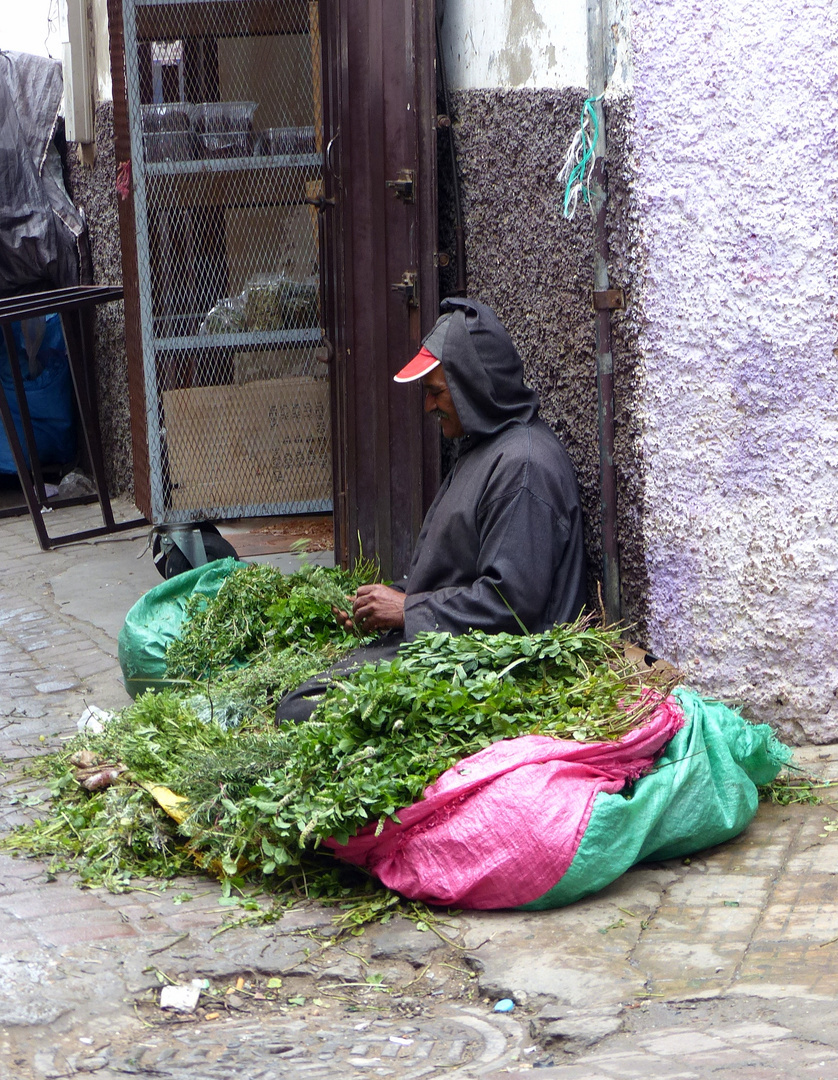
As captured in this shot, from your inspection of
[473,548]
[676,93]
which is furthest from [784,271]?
[473,548]

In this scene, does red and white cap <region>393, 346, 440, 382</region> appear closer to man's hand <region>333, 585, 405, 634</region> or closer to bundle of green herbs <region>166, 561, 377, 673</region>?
Result: man's hand <region>333, 585, 405, 634</region>

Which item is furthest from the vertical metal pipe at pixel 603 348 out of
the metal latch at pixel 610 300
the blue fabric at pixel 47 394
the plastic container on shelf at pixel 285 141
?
the blue fabric at pixel 47 394

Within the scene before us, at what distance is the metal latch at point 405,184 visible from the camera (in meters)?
4.65

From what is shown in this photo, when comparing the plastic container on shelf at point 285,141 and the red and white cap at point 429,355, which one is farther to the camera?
the plastic container on shelf at point 285,141

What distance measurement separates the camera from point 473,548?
392 centimetres

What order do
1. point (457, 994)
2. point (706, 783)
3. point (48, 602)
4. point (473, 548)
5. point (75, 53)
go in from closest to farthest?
point (457, 994), point (706, 783), point (473, 548), point (48, 602), point (75, 53)

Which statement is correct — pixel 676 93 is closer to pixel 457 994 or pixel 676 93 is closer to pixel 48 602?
pixel 457 994

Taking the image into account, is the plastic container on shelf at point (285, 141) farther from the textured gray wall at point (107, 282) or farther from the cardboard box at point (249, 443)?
the textured gray wall at point (107, 282)

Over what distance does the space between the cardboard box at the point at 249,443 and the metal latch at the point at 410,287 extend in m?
2.19

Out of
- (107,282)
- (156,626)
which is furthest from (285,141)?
(156,626)

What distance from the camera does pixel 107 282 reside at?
847 centimetres

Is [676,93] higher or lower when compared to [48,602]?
higher

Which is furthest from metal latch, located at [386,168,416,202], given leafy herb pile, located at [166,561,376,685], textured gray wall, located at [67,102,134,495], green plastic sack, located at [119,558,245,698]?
textured gray wall, located at [67,102,134,495]

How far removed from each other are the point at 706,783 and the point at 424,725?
74cm
